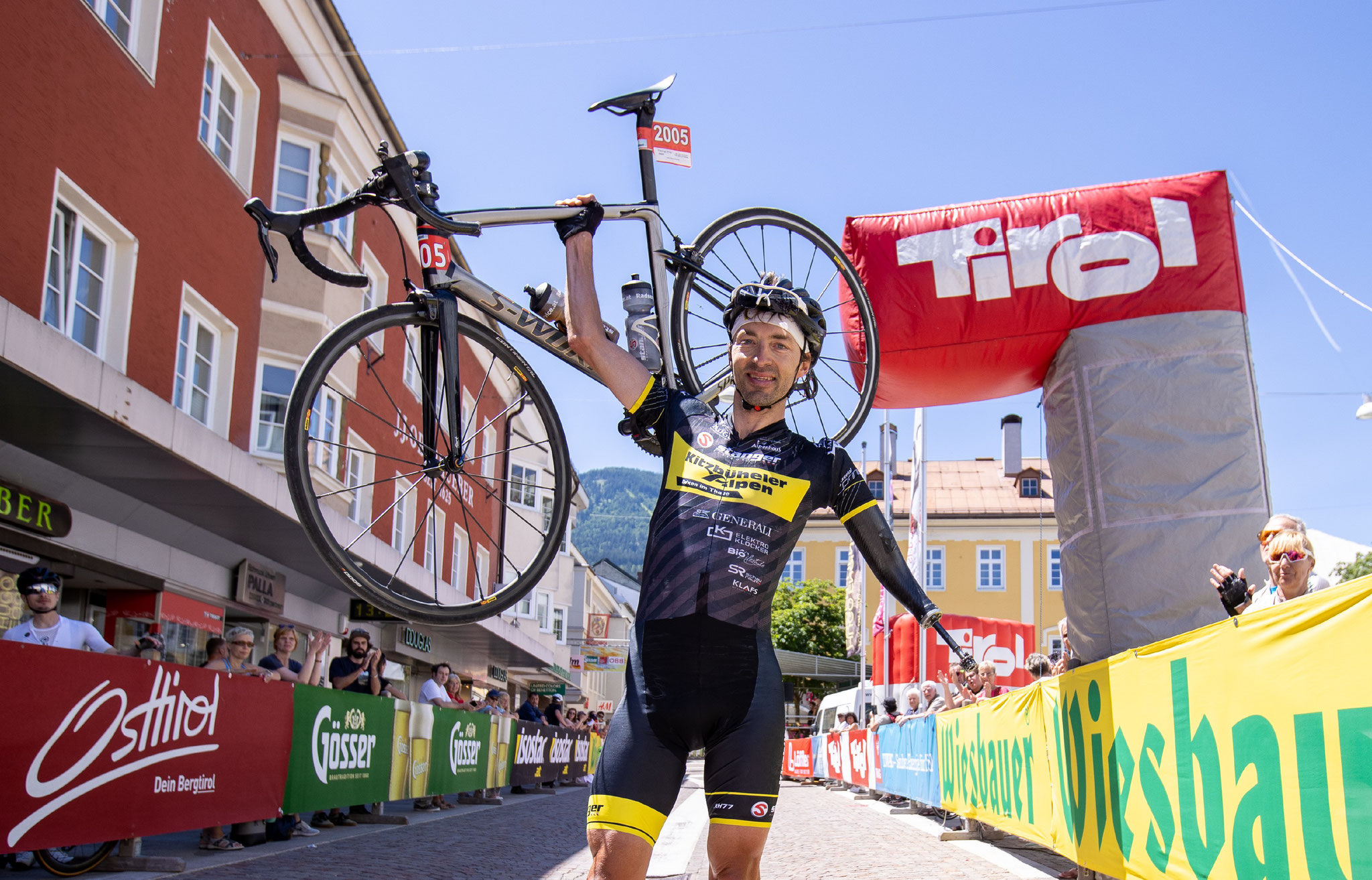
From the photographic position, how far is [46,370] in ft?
29.2

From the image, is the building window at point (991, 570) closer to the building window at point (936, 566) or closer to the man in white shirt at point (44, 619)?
the building window at point (936, 566)

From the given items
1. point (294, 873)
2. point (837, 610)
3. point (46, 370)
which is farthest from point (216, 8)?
point (837, 610)

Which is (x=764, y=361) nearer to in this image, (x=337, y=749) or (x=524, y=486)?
(x=524, y=486)

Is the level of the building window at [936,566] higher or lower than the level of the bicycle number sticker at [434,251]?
higher

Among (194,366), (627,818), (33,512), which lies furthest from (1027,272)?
(194,366)

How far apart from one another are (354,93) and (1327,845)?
18893 millimetres

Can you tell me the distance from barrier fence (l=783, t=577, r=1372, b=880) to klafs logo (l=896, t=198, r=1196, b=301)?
106 inches

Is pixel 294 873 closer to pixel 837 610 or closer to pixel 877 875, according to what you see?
pixel 877 875

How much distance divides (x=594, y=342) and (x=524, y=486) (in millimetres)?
1351

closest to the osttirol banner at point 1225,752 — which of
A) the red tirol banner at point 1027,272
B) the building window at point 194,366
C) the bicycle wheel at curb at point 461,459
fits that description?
the red tirol banner at point 1027,272

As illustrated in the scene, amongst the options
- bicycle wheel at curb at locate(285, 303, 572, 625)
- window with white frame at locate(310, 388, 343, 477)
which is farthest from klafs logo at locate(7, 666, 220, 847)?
bicycle wheel at curb at locate(285, 303, 572, 625)

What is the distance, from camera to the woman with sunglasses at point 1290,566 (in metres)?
6.20

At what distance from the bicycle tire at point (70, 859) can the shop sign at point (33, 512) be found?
4188mm

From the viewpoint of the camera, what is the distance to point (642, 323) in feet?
16.8
